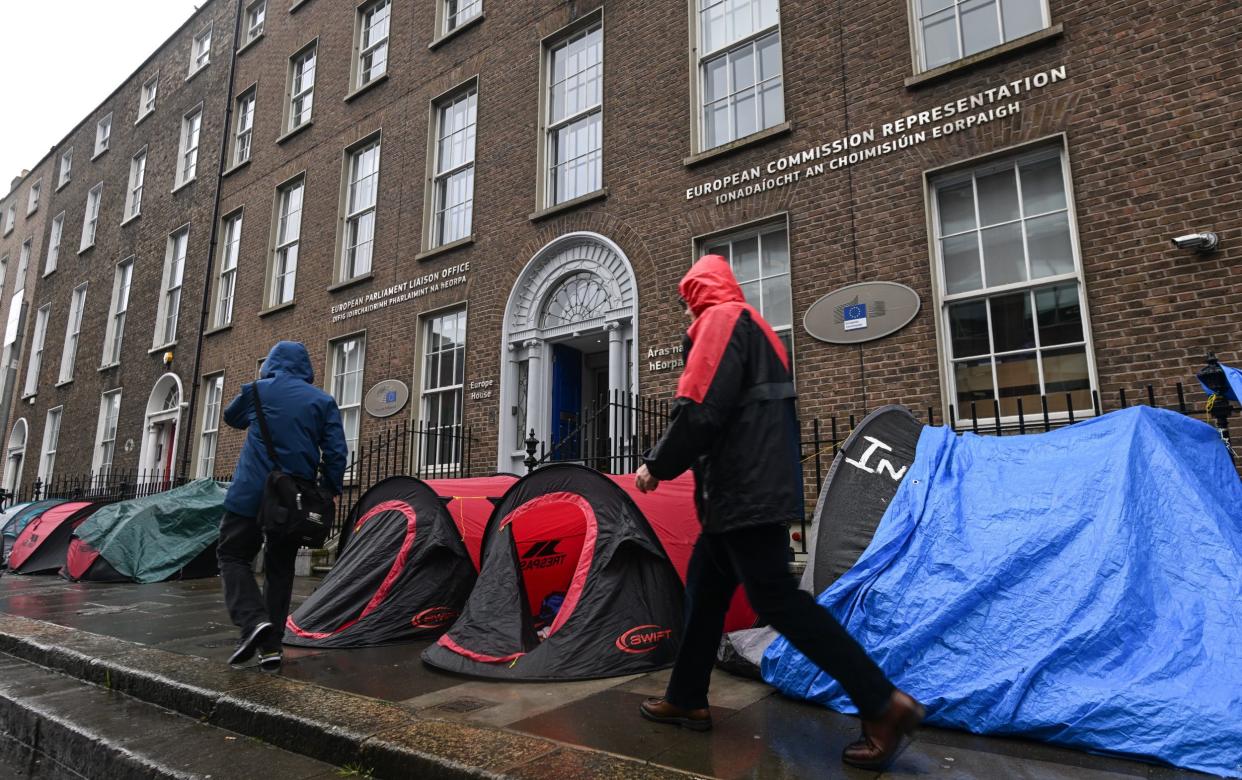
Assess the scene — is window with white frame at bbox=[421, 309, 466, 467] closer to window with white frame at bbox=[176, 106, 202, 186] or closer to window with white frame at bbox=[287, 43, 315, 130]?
window with white frame at bbox=[287, 43, 315, 130]

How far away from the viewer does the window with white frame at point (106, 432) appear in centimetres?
1797

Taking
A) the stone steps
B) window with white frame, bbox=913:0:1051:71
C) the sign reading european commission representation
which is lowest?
the stone steps

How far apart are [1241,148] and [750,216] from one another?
4113 mm

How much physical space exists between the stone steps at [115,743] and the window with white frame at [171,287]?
14906 millimetres

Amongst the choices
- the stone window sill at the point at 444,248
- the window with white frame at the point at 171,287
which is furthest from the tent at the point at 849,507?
the window with white frame at the point at 171,287

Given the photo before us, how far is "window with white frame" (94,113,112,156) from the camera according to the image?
21.7 meters

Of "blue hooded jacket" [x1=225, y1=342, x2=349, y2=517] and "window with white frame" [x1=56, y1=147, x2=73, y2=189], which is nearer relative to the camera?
"blue hooded jacket" [x1=225, y1=342, x2=349, y2=517]

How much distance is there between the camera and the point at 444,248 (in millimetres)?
11125

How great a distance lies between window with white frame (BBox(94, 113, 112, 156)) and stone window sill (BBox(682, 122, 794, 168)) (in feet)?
69.7

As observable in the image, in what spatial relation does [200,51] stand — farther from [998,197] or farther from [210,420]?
[998,197]

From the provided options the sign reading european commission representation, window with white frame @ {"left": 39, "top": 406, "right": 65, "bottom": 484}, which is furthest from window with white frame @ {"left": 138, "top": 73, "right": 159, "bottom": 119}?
the sign reading european commission representation

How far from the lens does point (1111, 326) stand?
5.76 metres

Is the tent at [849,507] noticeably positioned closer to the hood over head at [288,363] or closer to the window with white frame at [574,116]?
the hood over head at [288,363]

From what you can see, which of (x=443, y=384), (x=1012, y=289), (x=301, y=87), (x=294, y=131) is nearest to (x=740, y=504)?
(x=1012, y=289)
